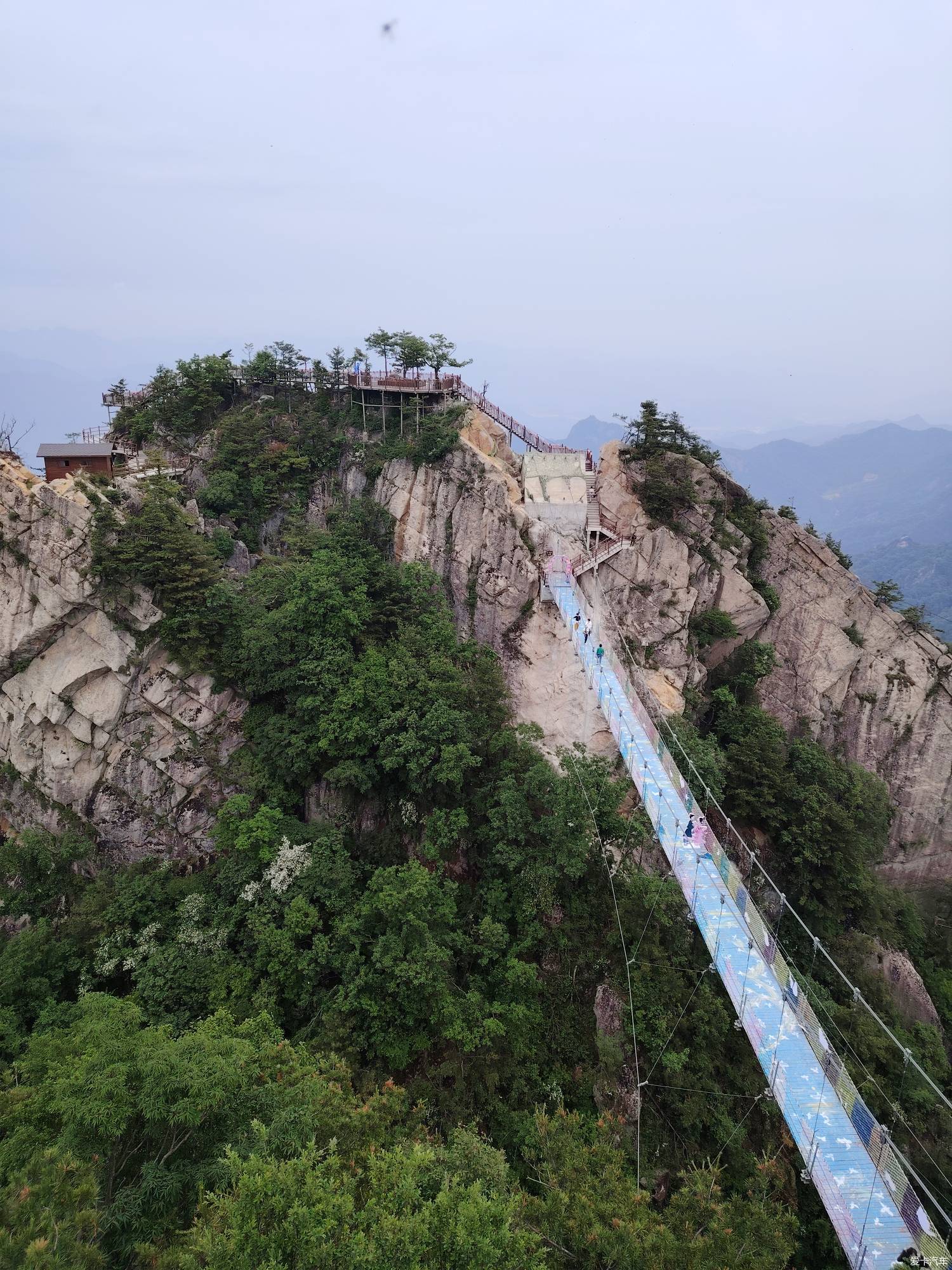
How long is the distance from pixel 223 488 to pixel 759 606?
21.5 metres

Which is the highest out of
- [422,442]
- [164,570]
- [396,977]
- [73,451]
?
[422,442]

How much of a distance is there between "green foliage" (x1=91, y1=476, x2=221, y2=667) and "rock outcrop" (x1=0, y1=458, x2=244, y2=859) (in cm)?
53

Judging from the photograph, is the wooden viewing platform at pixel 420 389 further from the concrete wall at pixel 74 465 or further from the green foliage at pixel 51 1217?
the green foliage at pixel 51 1217

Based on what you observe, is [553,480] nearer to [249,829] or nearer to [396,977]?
[249,829]

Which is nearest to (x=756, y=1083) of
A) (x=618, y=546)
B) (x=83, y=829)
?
(x=618, y=546)

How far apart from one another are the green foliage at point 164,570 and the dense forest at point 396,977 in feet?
0.35

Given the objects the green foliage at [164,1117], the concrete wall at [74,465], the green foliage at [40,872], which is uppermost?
the concrete wall at [74,465]

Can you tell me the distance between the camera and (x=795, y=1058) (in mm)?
10578

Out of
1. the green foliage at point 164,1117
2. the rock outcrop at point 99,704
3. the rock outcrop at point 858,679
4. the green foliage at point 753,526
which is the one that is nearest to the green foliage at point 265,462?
the rock outcrop at point 99,704

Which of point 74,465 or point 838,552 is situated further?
point 838,552

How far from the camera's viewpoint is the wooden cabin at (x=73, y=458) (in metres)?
24.5

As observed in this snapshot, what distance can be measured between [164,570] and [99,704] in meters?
4.94

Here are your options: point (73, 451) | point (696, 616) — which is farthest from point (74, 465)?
point (696, 616)

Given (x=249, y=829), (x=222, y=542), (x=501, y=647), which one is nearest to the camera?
(x=249, y=829)
